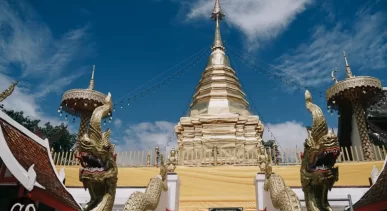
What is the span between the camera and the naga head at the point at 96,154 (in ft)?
13.7

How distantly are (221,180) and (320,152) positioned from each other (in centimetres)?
692

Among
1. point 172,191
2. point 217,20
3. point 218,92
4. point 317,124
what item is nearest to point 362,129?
point 218,92

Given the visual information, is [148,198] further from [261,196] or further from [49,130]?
[49,130]

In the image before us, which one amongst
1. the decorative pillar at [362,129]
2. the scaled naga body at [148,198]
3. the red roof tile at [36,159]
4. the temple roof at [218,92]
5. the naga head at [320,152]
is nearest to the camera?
the naga head at [320,152]

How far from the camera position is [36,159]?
8.06 m

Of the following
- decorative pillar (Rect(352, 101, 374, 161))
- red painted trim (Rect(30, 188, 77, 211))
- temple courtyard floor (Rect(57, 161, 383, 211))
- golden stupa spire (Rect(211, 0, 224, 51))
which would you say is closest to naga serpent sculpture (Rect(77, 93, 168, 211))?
red painted trim (Rect(30, 188, 77, 211))

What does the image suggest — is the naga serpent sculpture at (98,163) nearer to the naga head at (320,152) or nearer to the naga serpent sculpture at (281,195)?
the naga head at (320,152)

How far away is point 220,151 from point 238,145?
4.27 feet

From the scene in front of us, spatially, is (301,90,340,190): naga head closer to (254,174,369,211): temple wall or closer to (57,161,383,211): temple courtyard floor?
(254,174,369,211): temple wall

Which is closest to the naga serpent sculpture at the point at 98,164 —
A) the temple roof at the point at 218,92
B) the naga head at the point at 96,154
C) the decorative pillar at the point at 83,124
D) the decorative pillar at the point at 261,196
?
the naga head at the point at 96,154

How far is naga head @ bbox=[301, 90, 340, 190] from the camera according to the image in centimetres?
402

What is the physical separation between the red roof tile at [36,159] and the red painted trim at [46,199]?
0.22ft

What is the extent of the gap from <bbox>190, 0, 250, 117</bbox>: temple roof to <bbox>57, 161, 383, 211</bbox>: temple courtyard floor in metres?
7.96

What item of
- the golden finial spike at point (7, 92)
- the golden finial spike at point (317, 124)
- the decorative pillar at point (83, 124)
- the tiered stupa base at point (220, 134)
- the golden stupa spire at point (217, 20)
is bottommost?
the golden finial spike at point (317, 124)
